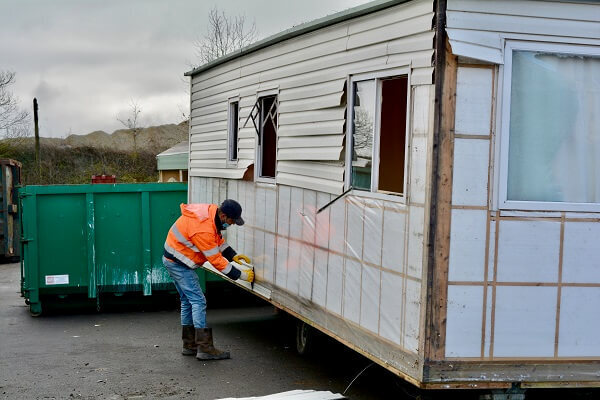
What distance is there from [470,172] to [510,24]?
0.99 metres

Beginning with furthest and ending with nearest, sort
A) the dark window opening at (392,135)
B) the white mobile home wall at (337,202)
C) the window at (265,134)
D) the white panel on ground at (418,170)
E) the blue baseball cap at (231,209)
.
Answer: 1. the window at (265,134)
2. the blue baseball cap at (231,209)
3. the dark window opening at (392,135)
4. the white mobile home wall at (337,202)
5. the white panel on ground at (418,170)

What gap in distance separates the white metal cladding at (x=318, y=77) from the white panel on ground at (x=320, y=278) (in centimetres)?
57

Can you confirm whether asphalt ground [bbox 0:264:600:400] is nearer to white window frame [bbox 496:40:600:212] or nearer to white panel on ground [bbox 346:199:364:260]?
white panel on ground [bbox 346:199:364:260]

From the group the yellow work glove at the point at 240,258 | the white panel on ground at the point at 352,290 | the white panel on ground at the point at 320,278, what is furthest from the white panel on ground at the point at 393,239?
the yellow work glove at the point at 240,258

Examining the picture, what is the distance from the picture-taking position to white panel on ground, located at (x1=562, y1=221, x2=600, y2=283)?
5.48 metres

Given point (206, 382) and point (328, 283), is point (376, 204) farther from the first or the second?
point (206, 382)

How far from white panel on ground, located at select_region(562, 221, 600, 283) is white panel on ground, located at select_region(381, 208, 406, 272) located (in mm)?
1075

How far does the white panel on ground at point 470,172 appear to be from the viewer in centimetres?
534

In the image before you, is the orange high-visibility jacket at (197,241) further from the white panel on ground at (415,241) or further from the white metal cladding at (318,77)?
the white panel on ground at (415,241)

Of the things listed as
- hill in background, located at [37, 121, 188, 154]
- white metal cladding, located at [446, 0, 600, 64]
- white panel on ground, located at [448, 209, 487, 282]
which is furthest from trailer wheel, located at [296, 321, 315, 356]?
hill in background, located at [37, 121, 188, 154]

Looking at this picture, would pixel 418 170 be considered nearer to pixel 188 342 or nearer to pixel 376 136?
pixel 376 136

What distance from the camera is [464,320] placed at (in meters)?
5.38

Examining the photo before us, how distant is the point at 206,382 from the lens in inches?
308

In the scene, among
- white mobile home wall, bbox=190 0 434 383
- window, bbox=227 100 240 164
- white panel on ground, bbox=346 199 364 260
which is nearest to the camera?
white mobile home wall, bbox=190 0 434 383
